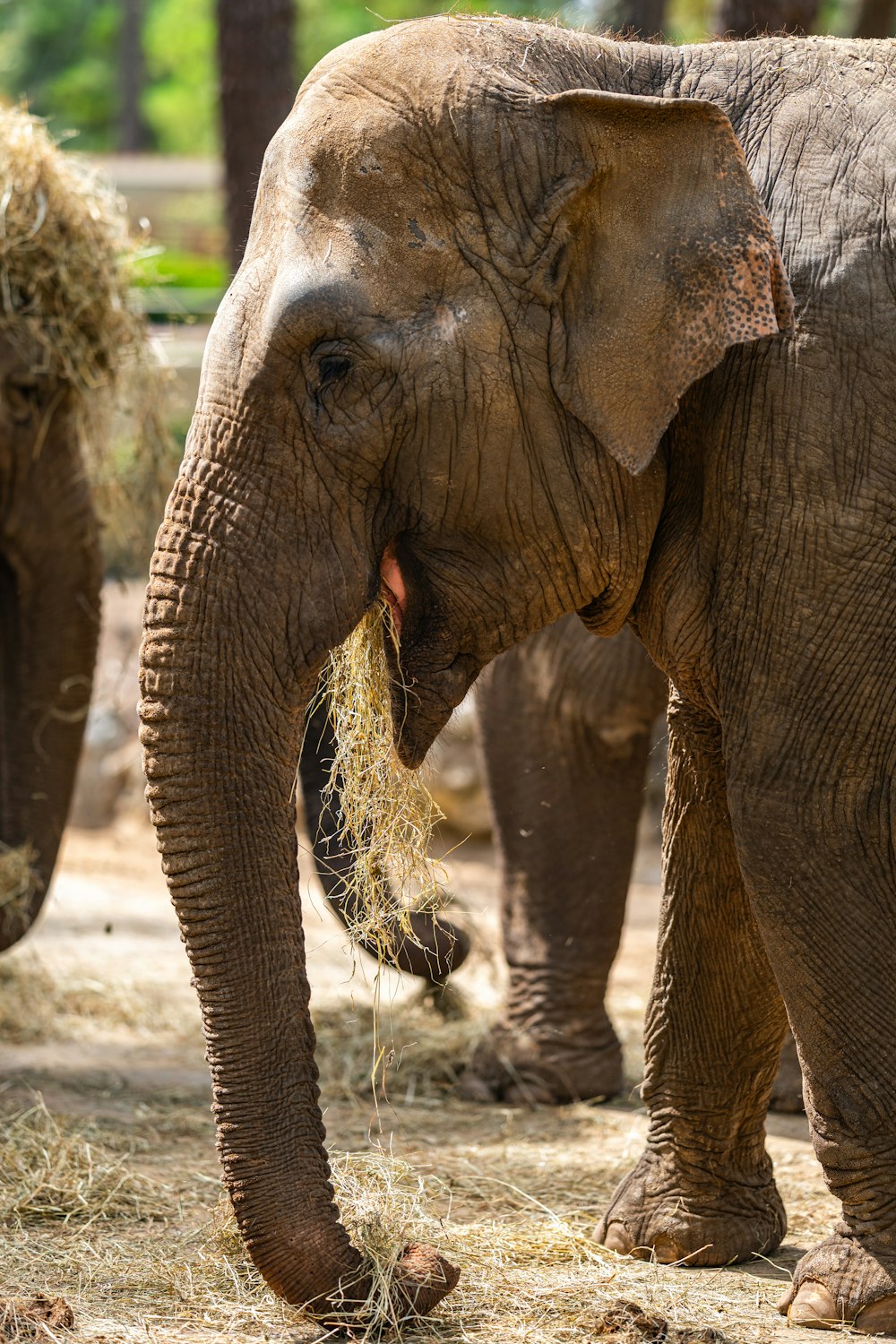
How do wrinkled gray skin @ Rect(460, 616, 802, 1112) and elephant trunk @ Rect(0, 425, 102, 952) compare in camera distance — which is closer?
wrinkled gray skin @ Rect(460, 616, 802, 1112)

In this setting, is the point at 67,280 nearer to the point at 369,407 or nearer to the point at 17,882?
the point at 17,882

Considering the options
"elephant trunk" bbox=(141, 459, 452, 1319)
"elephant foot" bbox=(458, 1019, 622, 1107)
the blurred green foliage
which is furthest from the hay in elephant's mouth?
the blurred green foliage

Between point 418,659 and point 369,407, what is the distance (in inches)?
20.6

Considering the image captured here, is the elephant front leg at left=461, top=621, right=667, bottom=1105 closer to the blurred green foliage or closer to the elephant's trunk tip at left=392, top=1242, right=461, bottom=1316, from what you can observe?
the elephant's trunk tip at left=392, top=1242, right=461, bottom=1316

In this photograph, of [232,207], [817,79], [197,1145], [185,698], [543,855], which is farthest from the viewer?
[232,207]

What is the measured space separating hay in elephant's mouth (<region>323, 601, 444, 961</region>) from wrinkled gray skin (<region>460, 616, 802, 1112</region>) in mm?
2086

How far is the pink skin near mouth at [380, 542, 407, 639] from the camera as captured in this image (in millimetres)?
3697

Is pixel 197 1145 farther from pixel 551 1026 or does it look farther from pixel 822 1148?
pixel 822 1148

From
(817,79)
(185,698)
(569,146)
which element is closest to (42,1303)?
(185,698)

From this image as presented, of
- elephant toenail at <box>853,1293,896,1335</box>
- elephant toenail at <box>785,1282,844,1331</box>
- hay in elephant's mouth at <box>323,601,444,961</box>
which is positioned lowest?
elephant toenail at <box>785,1282,844,1331</box>

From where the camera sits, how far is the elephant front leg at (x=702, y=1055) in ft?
14.1

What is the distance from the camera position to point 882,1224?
381cm

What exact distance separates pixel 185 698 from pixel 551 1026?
3.19m

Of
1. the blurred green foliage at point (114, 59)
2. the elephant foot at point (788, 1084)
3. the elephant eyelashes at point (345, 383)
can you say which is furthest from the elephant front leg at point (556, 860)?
the blurred green foliage at point (114, 59)
